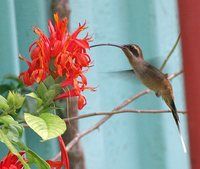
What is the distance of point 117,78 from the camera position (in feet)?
7.53

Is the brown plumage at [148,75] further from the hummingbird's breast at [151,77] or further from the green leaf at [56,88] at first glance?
the green leaf at [56,88]

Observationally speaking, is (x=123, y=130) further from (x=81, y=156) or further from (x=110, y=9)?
(x=110, y=9)

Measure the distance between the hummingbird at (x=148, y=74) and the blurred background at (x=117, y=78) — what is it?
36 centimetres

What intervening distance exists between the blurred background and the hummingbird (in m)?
0.36

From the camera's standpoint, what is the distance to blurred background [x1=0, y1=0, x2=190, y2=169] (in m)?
2.27

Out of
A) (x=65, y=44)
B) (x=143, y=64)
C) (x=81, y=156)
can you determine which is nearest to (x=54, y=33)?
(x=65, y=44)

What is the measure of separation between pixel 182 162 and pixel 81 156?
0.63m

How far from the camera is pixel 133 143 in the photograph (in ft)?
8.65

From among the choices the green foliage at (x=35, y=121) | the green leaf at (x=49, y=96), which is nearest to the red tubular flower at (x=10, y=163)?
the green foliage at (x=35, y=121)

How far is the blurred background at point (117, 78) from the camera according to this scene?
2.27 m

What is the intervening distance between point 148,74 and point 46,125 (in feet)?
2.75

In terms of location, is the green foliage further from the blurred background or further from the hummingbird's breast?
the blurred background

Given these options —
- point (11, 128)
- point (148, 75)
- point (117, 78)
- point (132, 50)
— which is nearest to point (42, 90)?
point (11, 128)

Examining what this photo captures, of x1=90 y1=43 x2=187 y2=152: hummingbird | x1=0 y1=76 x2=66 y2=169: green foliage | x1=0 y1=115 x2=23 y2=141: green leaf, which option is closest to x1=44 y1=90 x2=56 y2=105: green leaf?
x1=0 y1=76 x2=66 y2=169: green foliage
